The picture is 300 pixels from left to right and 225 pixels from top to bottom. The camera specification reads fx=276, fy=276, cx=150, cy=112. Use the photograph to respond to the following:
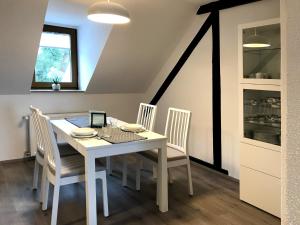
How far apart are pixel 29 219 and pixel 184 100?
263 centimetres

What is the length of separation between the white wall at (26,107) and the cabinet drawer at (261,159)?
2596mm

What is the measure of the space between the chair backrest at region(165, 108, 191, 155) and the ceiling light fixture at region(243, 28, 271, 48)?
914 millimetres

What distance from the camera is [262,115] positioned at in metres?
2.75

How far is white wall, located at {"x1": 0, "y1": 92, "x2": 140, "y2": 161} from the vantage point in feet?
12.9

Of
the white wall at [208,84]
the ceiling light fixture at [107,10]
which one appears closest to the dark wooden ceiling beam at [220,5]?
the white wall at [208,84]

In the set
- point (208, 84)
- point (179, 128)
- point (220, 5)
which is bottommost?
point (179, 128)

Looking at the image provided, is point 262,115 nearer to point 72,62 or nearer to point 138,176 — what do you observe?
point 138,176

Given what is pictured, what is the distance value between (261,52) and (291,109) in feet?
7.75

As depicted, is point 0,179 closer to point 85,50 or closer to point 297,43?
point 85,50

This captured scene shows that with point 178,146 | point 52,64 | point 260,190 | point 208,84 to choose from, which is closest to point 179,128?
point 178,146

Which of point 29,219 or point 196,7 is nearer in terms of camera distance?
point 29,219

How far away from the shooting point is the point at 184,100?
4.21 m

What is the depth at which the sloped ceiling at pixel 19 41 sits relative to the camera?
2.76m

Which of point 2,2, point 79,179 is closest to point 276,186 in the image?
point 79,179
